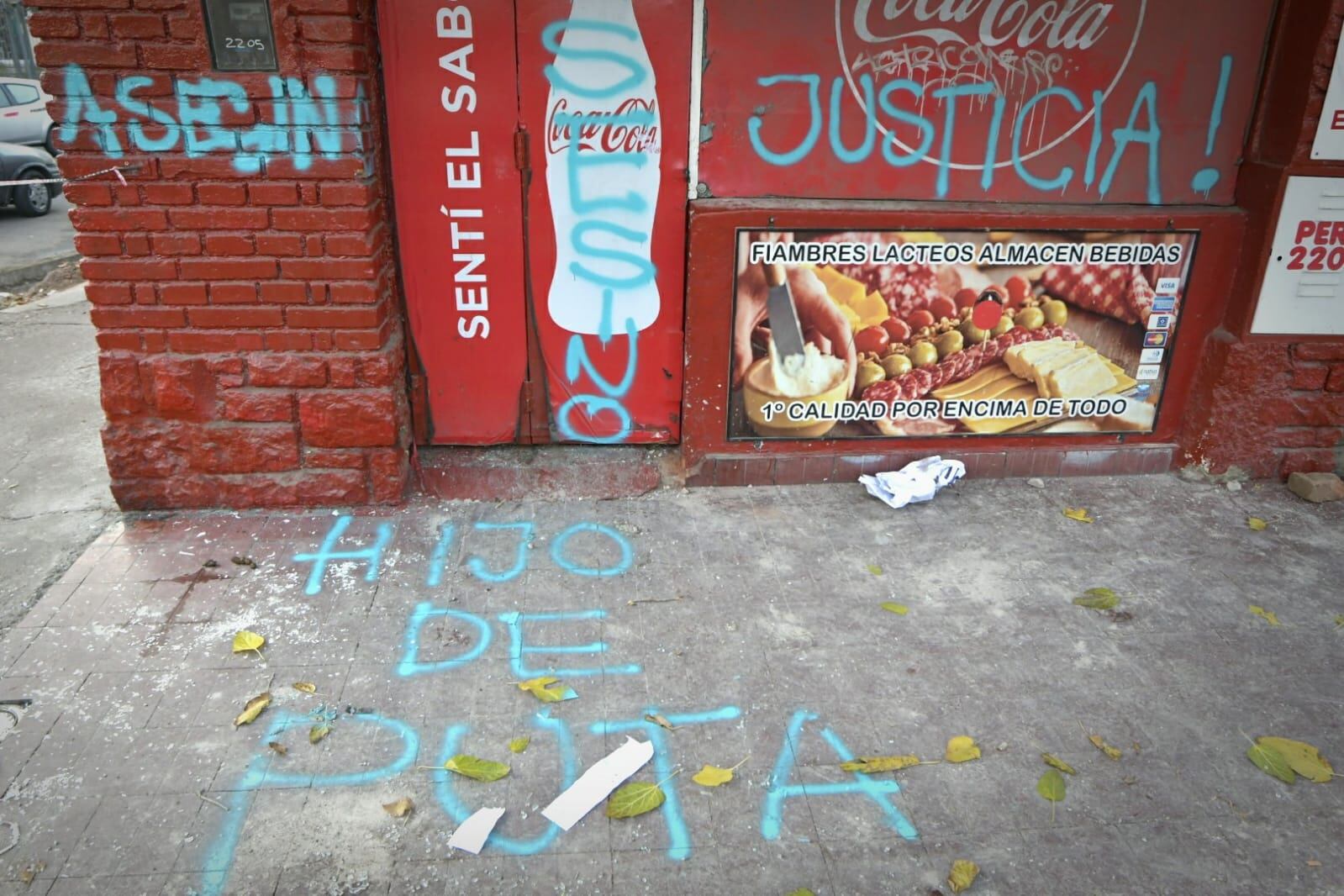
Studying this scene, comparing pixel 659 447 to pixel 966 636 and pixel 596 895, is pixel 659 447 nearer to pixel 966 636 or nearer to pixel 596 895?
pixel 966 636

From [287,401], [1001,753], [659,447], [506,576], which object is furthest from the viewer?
[659,447]

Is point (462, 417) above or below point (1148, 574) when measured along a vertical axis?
above

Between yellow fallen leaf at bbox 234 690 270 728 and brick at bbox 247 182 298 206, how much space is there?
2.01 metres

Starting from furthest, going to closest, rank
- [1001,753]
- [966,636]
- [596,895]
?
[966,636]
[1001,753]
[596,895]

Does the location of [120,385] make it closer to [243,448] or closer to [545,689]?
[243,448]

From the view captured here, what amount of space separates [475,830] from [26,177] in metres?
12.9

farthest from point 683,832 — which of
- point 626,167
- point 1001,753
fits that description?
point 626,167

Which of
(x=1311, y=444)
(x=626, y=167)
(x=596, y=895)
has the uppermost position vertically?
(x=626, y=167)

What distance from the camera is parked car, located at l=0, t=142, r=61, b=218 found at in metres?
11.5

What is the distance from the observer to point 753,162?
419cm

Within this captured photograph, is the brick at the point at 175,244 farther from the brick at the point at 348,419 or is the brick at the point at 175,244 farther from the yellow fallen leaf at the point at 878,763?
the yellow fallen leaf at the point at 878,763

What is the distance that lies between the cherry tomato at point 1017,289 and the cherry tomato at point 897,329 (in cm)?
51

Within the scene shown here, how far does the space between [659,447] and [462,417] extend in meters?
1.02

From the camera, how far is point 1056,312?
449cm
